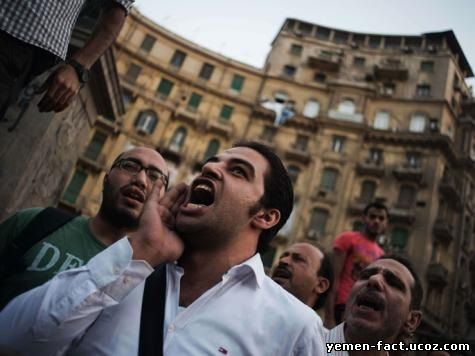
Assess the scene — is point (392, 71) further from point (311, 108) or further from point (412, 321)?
point (412, 321)

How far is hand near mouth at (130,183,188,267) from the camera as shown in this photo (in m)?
1.48

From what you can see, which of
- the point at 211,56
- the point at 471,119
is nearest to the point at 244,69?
the point at 211,56

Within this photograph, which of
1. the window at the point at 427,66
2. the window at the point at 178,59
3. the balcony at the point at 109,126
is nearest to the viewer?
the balcony at the point at 109,126

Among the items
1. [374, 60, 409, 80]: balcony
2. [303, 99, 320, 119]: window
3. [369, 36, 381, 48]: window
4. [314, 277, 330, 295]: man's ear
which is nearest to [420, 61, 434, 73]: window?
[374, 60, 409, 80]: balcony

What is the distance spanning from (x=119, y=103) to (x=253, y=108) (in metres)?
25.1

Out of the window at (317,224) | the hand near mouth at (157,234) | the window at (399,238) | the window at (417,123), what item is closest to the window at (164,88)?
the window at (317,224)

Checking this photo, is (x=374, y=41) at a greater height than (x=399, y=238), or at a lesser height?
greater

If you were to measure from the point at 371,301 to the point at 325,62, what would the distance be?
32.7 meters

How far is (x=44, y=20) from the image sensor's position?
82.8 inches

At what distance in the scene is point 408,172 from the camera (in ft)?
86.8

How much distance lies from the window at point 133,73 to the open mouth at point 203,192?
2879 cm

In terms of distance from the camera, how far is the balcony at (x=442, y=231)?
981 inches

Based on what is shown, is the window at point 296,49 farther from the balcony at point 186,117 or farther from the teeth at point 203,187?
the teeth at point 203,187

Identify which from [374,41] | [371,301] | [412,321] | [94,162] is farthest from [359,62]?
[371,301]
